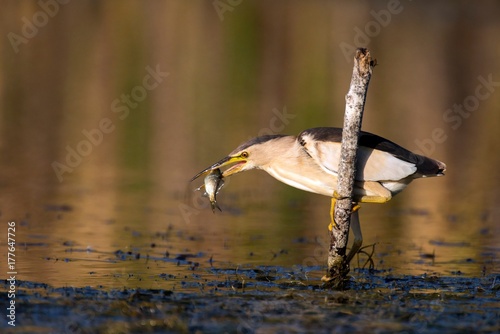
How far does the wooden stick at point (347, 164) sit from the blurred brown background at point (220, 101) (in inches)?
121

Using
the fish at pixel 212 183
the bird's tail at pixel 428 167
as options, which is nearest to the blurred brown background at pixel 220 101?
the fish at pixel 212 183

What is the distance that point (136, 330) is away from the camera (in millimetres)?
6266

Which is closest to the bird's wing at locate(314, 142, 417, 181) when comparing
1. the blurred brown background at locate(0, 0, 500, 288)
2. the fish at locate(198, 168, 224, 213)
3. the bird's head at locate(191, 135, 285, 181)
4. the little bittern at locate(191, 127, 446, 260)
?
the little bittern at locate(191, 127, 446, 260)

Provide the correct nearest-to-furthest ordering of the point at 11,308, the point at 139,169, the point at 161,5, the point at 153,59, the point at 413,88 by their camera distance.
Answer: the point at 11,308 < the point at 139,169 < the point at 413,88 < the point at 153,59 < the point at 161,5

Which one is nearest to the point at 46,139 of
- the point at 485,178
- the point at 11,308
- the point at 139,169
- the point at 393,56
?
the point at 139,169

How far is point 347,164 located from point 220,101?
15.7 metres

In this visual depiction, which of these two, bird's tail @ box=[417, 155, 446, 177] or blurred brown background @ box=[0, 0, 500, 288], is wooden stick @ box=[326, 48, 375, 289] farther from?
blurred brown background @ box=[0, 0, 500, 288]

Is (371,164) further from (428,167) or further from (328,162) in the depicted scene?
(428,167)

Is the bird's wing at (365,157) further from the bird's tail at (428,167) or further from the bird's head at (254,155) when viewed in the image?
the bird's head at (254,155)

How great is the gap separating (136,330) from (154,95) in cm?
1761

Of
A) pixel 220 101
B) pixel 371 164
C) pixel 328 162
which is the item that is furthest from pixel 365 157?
pixel 220 101

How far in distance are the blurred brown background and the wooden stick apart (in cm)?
307

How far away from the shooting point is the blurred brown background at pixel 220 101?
1270 centimetres

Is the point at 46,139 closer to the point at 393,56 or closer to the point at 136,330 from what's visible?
the point at 136,330
